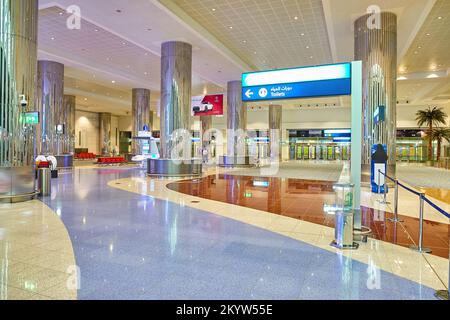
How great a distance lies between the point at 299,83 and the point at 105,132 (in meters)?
36.9

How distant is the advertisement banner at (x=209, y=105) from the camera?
20.8 metres

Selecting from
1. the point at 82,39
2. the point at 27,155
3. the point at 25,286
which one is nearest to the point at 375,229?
the point at 25,286

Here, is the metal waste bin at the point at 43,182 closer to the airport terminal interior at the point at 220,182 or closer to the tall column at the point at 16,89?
the airport terminal interior at the point at 220,182

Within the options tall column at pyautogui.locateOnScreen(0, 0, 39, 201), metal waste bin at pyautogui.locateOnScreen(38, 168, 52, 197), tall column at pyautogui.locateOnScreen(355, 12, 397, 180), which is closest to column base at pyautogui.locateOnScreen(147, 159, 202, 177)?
metal waste bin at pyautogui.locateOnScreen(38, 168, 52, 197)

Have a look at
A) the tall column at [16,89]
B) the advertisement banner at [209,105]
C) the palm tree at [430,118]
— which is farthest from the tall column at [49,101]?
the palm tree at [430,118]

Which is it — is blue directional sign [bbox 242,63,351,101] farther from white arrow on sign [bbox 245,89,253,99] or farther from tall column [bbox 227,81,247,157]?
tall column [bbox 227,81,247,157]

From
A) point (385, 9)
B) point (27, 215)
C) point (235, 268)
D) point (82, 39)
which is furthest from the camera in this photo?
point (82, 39)

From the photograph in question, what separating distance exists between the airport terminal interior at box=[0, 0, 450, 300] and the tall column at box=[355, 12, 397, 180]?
0.14 ft

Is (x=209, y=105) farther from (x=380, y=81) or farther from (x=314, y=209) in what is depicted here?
(x=314, y=209)

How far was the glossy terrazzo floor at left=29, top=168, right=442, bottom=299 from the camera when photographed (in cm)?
284

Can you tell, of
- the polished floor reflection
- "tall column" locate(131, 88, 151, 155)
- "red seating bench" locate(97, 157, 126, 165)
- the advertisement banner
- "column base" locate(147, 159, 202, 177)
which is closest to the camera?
the polished floor reflection

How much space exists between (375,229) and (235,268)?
115 inches
